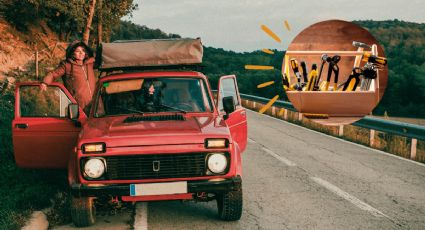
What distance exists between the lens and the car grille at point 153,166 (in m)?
5.36

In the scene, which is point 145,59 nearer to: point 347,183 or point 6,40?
point 347,183

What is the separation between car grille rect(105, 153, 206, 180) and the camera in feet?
17.6

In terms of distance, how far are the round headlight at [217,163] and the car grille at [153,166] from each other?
0.12 meters

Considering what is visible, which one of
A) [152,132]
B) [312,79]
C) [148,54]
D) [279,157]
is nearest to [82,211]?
[152,132]

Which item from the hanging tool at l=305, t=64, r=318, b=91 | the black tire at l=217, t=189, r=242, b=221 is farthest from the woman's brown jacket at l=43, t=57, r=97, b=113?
the hanging tool at l=305, t=64, r=318, b=91

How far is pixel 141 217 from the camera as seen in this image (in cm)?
628

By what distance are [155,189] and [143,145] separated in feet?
1.60

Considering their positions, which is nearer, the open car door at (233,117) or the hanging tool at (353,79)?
the hanging tool at (353,79)

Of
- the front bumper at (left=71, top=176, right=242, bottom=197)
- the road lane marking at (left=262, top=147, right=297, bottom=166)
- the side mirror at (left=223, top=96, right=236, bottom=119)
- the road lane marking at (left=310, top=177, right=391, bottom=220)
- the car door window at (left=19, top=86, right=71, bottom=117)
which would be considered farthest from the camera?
the car door window at (left=19, top=86, right=71, bottom=117)

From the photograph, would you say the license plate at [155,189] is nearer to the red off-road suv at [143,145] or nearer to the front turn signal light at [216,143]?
the red off-road suv at [143,145]

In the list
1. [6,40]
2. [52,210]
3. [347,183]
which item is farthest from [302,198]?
[6,40]

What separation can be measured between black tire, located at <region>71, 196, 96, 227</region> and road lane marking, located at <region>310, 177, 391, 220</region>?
3546 mm

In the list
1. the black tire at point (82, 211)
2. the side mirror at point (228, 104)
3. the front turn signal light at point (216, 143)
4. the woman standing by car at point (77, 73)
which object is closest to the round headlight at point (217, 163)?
the front turn signal light at point (216, 143)

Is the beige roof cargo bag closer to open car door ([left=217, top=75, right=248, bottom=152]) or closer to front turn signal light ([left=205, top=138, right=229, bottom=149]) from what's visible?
open car door ([left=217, top=75, right=248, bottom=152])
